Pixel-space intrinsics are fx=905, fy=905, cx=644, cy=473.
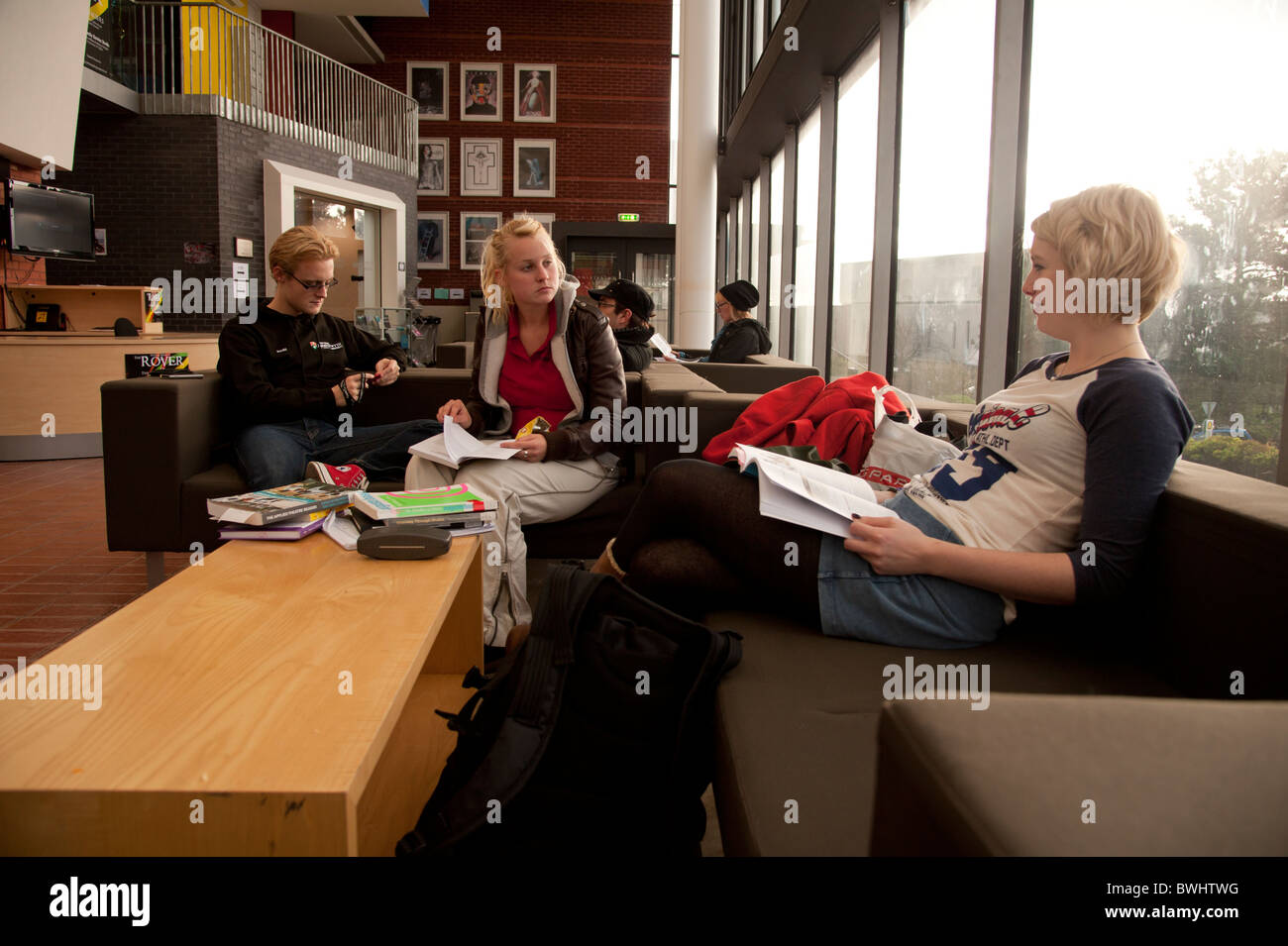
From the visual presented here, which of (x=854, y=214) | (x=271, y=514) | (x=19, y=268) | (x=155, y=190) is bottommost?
(x=271, y=514)

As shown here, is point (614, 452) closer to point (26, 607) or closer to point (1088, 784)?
point (26, 607)

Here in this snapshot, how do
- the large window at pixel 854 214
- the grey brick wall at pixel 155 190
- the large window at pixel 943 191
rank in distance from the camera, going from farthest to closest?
the grey brick wall at pixel 155 190 < the large window at pixel 854 214 < the large window at pixel 943 191

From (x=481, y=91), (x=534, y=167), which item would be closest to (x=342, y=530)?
(x=534, y=167)

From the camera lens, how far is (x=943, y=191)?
13.7 ft

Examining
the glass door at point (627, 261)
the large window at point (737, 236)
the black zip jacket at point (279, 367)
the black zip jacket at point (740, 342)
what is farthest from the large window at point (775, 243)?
the black zip jacket at point (279, 367)

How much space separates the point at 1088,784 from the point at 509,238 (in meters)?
2.66

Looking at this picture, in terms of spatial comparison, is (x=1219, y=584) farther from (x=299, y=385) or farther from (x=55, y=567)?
(x=55, y=567)

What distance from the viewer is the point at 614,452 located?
122 inches

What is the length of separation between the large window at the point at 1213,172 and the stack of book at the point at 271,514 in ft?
6.46

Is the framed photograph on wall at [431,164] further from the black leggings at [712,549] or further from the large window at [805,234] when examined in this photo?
the black leggings at [712,549]

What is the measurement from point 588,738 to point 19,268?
8461 millimetres

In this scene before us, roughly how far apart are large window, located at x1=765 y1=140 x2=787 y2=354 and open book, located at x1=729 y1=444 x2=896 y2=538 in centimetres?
719

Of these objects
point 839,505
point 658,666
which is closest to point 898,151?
point 839,505

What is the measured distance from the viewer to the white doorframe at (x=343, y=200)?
37.0 ft
